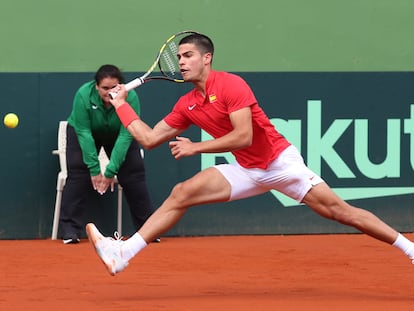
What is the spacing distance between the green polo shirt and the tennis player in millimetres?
2707

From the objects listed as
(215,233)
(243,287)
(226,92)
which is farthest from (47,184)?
(226,92)

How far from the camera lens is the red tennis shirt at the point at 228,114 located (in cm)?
657

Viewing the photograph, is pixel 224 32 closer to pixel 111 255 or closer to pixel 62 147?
pixel 62 147

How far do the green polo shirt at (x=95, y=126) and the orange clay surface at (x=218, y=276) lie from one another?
740mm

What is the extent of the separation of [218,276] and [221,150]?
161 cm

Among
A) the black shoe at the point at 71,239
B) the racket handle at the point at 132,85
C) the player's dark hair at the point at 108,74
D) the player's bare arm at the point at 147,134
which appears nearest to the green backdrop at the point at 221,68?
the black shoe at the point at 71,239

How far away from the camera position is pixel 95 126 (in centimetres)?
965

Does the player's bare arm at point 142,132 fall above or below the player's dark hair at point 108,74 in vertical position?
below

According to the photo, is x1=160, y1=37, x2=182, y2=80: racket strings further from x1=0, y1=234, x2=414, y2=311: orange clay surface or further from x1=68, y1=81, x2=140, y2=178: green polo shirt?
x1=68, y1=81, x2=140, y2=178: green polo shirt

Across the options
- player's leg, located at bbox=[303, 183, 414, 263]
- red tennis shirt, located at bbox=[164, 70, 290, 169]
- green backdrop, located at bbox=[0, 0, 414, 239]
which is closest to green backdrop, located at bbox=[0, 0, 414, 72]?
green backdrop, located at bbox=[0, 0, 414, 239]

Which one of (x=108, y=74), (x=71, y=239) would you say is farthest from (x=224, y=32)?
(x=71, y=239)

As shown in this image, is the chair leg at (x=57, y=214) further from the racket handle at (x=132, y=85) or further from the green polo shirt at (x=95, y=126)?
the racket handle at (x=132, y=85)

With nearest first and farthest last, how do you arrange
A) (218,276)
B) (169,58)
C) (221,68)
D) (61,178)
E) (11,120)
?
(169,58) → (218,276) → (11,120) → (61,178) → (221,68)

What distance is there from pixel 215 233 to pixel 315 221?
942mm
